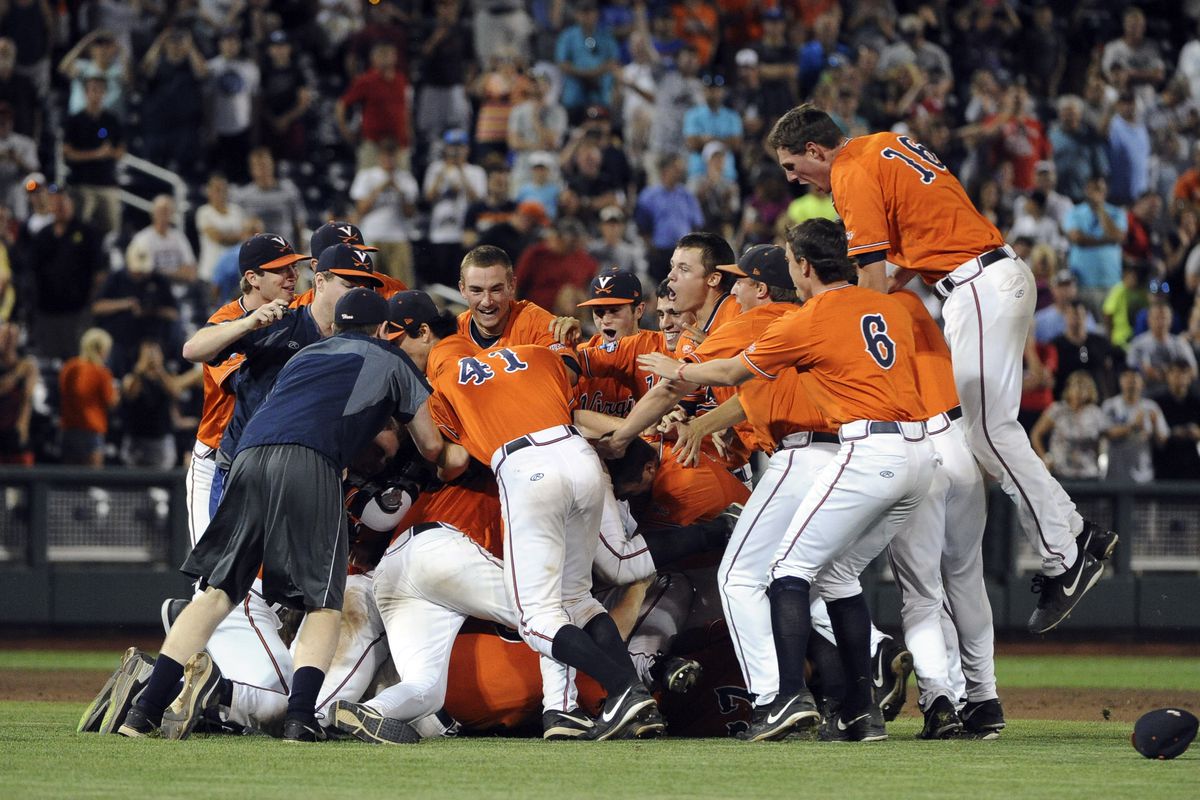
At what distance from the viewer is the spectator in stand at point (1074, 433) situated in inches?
538

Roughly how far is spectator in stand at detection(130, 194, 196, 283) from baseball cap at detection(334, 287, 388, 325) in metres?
7.52

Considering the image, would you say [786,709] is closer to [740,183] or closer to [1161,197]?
[740,183]

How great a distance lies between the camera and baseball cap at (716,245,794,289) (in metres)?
7.88

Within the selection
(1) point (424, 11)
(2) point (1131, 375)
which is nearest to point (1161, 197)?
(2) point (1131, 375)

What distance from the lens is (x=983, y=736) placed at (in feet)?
24.6

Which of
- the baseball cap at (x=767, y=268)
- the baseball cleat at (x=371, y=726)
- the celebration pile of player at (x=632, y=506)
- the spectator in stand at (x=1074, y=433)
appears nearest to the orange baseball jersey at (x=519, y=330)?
the celebration pile of player at (x=632, y=506)

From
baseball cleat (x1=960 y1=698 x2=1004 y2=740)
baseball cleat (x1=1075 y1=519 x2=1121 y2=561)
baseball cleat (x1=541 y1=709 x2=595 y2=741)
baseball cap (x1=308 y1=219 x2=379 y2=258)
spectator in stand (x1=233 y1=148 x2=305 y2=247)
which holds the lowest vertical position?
baseball cleat (x1=960 y1=698 x2=1004 y2=740)

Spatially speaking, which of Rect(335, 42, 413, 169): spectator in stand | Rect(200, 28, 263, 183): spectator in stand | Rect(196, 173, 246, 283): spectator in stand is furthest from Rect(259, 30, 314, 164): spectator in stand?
Rect(196, 173, 246, 283): spectator in stand

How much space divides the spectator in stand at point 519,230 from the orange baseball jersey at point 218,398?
6267mm

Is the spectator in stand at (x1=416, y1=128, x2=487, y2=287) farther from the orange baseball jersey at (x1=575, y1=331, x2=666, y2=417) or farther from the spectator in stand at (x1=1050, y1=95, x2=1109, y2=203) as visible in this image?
the orange baseball jersey at (x1=575, y1=331, x2=666, y2=417)

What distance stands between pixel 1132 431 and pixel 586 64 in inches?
262

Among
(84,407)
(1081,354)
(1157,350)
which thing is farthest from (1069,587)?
(84,407)

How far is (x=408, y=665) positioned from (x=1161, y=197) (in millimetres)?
12225

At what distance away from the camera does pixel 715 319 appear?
828cm
